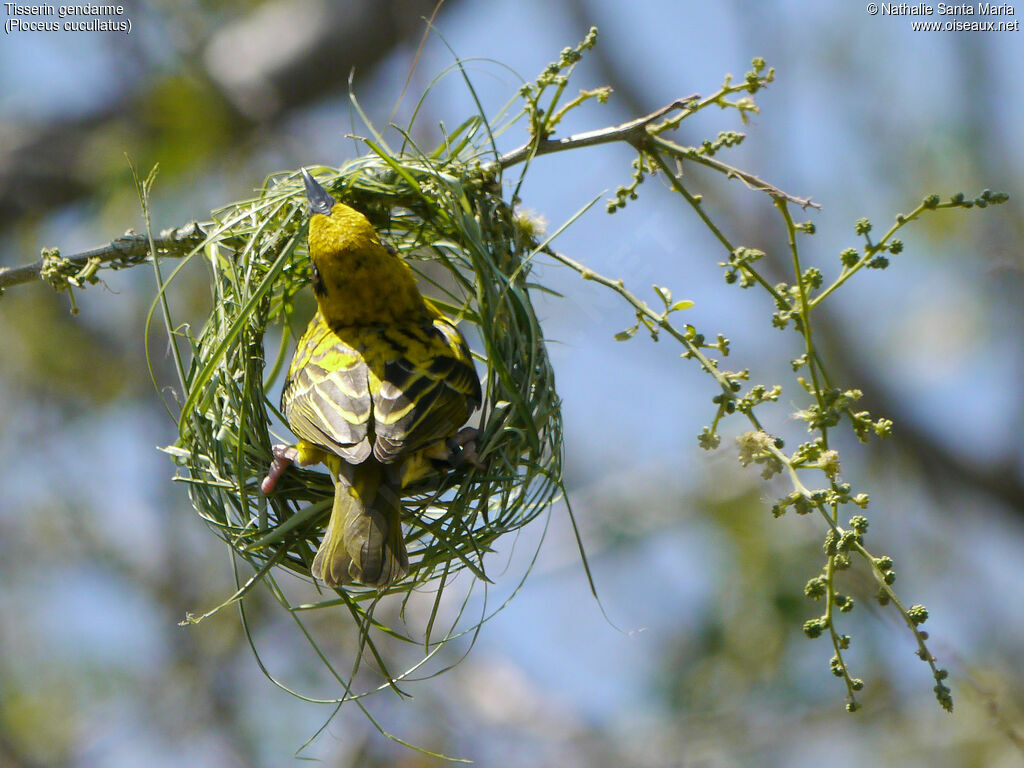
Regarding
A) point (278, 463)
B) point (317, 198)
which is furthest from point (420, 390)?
point (317, 198)

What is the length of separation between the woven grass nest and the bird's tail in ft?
0.36

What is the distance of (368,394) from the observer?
265 centimetres

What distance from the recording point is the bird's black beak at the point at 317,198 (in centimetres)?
267

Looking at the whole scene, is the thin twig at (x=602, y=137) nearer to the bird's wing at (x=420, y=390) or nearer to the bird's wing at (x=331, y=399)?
the bird's wing at (x=420, y=390)

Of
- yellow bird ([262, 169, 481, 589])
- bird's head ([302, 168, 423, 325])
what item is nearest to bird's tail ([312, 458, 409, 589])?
yellow bird ([262, 169, 481, 589])

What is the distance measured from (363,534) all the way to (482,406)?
1.95 ft

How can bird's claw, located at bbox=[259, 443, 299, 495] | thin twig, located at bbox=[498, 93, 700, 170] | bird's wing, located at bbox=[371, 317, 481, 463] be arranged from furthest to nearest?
bird's claw, located at bbox=[259, 443, 299, 495] < bird's wing, located at bbox=[371, 317, 481, 463] < thin twig, located at bbox=[498, 93, 700, 170]

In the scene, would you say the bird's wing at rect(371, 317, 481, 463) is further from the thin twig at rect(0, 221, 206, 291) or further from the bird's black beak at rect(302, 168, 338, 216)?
the thin twig at rect(0, 221, 206, 291)

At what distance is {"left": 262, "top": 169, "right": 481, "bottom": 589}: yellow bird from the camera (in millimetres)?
2400

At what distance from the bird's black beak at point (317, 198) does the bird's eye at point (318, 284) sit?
0.23m

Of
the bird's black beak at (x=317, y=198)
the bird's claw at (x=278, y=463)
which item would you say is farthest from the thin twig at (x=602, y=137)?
the bird's claw at (x=278, y=463)

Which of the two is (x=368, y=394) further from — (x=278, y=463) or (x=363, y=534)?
(x=363, y=534)

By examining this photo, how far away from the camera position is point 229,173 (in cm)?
644

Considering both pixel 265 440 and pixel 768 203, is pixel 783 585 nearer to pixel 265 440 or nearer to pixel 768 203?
pixel 768 203
